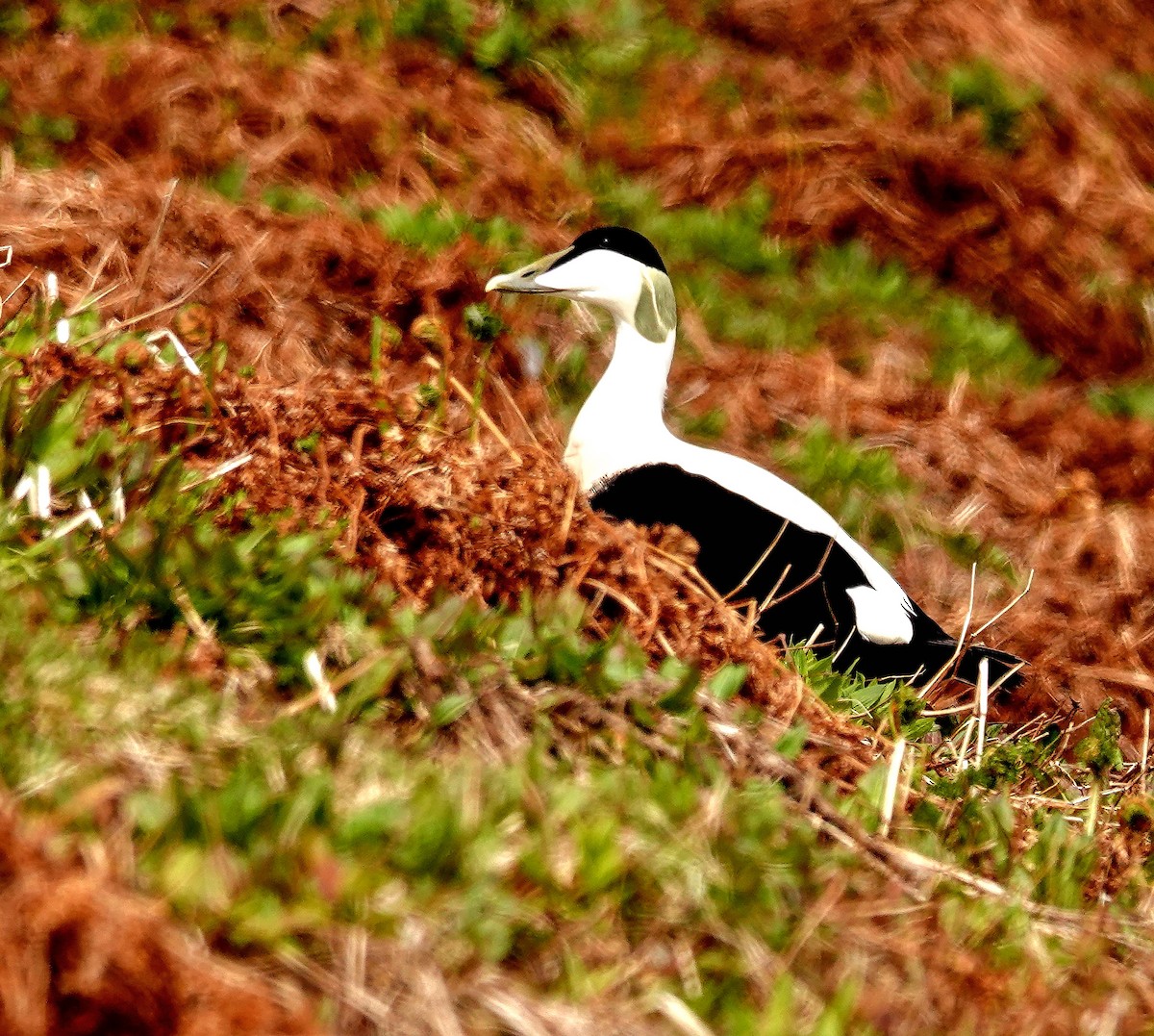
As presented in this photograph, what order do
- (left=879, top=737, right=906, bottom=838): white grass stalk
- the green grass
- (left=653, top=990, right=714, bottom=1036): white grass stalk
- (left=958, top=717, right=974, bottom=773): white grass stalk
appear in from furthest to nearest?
the green grass, (left=958, top=717, right=974, bottom=773): white grass stalk, (left=879, top=737, right=906, bottom=838): white grass stalk, (left=653, top=990, right=714, bottom=1036): white grass stalk

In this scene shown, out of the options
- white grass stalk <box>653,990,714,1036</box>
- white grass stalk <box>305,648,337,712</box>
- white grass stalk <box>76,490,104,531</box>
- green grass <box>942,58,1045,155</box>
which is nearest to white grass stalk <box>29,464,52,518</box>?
white grass stalk <box>76,490,104,531</box>

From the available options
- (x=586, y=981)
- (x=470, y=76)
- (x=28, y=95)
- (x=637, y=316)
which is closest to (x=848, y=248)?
(x=470, y=76)

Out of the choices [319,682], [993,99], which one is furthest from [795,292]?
[319,682]

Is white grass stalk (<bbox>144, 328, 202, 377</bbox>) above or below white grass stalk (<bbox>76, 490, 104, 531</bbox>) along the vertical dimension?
below

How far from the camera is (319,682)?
2.73 m

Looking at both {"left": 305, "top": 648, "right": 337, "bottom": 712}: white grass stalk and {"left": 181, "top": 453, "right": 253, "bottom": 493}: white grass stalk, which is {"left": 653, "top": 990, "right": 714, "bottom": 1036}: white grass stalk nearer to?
{"left": 305, "top": 648, "right": 337, "bottom": 712}: white grass stalk

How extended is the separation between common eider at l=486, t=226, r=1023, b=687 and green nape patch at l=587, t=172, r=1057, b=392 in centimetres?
201

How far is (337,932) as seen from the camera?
213 centimetres

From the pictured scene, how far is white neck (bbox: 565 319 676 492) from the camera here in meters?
4.71

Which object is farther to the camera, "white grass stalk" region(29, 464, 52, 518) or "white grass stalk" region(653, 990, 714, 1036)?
"white grass stalk" region(29, 464, 52, 518)

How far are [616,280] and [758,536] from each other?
0.94m

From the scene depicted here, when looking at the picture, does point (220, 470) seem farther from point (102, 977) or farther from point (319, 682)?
point (102, 977)

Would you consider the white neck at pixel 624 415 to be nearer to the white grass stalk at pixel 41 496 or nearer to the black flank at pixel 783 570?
the black flank at pixel 783 570

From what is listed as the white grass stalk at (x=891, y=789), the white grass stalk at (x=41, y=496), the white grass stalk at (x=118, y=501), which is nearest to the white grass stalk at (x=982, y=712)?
the white grass stalk at (x=891, y=789)
